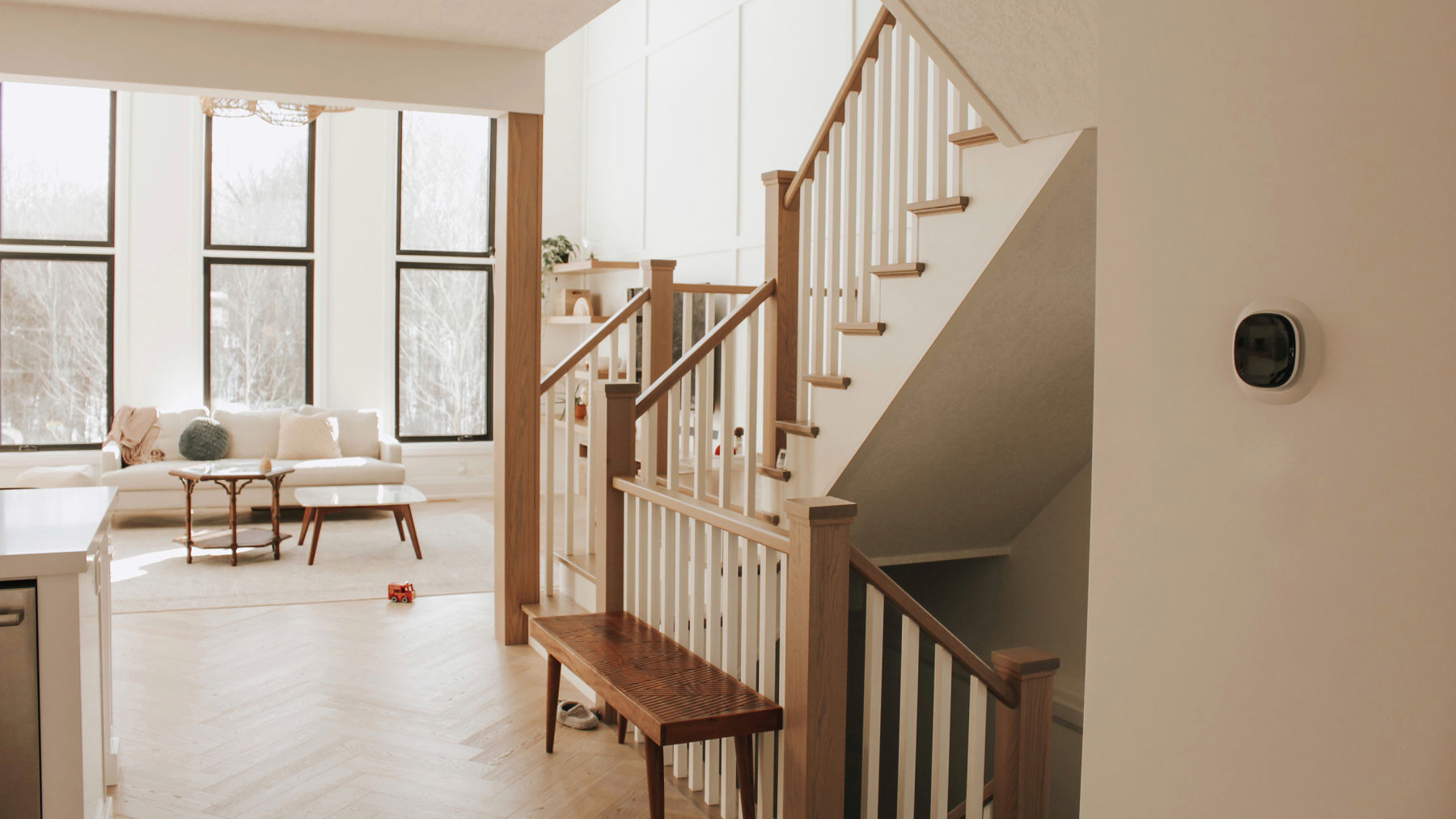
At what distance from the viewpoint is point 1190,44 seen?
93cm

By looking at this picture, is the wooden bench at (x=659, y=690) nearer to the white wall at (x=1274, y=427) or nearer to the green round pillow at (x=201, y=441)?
the white wall at (x=1274, y=427)

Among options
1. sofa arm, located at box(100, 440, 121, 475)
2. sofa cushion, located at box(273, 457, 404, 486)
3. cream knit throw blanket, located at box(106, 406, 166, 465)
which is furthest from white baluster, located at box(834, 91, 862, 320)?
cream knit throw blanket, located at box(106, 406, 166, 465)

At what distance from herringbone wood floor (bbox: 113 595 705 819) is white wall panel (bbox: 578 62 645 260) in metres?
4.58

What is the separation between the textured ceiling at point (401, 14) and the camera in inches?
161

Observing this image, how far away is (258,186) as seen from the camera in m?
9.02

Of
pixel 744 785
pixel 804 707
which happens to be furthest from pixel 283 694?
pixel 804 707

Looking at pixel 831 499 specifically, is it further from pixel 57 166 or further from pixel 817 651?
pixel 57 166

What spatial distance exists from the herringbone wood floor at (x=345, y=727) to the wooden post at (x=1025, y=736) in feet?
3.40

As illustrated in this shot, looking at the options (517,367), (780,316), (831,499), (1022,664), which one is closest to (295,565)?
(517,367)

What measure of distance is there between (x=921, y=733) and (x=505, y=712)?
219 centimetres

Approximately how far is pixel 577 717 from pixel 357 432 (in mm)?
5674

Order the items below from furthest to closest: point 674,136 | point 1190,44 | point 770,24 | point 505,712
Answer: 1. point 674,136
2. point 770,24
3. point 505,712
4. point 1190,44

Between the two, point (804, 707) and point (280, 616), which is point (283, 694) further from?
point (804, 707)

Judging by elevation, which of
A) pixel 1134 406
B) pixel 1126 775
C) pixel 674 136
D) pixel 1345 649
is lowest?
pixel 1126 775
